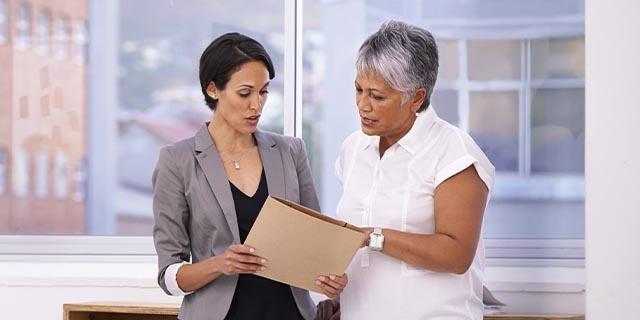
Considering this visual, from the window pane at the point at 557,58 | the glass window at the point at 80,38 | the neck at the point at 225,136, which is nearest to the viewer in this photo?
the neck at the point at 225,136

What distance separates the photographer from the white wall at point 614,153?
341 cm

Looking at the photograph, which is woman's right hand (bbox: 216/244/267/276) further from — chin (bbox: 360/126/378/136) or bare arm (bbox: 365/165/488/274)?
chin (bbox: 360/126/378/136)

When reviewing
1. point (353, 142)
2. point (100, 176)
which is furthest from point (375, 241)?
point (100, 176)

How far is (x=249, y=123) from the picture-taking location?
9.68 feet

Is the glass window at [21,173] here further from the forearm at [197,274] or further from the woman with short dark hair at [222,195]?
the forearm at [197,274]

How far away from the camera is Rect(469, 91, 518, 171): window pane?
13.4 ft

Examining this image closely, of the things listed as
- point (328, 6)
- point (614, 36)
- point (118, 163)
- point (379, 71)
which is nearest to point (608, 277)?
point (614, 36)

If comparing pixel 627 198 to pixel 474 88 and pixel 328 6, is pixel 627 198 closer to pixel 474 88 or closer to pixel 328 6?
pixel 474 88

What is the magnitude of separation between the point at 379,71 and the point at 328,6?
180 cm

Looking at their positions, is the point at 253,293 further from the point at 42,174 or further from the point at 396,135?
the point at 42,174

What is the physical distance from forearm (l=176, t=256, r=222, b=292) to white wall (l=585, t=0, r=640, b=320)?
52.9 inches

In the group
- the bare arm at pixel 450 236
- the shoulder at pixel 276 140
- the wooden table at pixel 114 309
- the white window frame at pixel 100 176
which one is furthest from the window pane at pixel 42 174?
the bare arm at pixel 450 236

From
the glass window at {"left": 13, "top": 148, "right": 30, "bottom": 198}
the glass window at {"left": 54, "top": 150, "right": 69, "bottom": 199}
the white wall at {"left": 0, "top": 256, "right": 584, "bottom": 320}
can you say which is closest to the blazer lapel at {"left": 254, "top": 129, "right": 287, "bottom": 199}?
the white wall at {"left": 0, "top": 256, "right": 584, "bottom": 320}

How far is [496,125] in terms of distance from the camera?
4.12 meters
